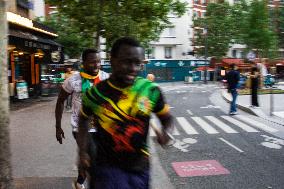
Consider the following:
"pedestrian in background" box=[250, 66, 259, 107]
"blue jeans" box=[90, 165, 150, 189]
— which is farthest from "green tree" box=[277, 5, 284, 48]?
"blue jeans" box=[90, 165, 150, 189]

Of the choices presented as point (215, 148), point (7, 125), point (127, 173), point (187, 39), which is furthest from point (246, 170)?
point (187, 39)

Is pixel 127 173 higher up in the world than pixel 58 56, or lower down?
lower down

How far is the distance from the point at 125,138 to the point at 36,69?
905 inches

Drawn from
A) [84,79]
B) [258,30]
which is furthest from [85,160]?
[258,30]

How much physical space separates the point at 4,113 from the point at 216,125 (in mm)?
8778

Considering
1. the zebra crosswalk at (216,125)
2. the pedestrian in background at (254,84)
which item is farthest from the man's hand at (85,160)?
the pedestrian in background at (254,84)

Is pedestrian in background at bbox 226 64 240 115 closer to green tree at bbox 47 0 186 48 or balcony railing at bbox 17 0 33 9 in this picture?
green tree at bbox 47 0 186 48

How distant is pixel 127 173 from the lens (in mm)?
2994

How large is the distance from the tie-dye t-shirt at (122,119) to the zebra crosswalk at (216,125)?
764 cm

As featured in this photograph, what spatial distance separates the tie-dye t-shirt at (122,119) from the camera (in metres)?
2.96

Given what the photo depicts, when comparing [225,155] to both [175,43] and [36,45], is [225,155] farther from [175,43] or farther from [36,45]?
[175,43]

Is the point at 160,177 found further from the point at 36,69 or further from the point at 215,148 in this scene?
the point at 36,69

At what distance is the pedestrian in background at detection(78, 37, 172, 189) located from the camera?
296 centimetres

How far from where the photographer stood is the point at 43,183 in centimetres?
607
